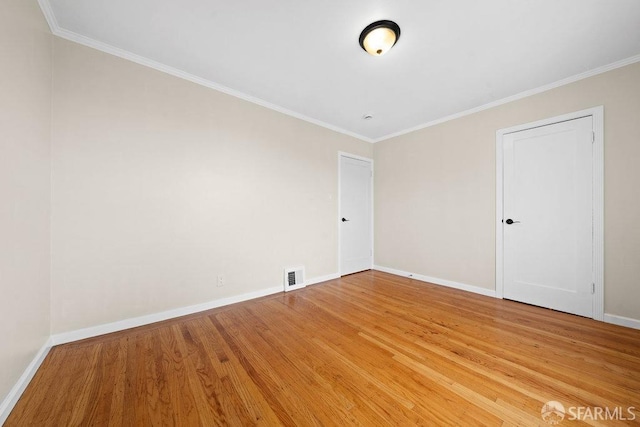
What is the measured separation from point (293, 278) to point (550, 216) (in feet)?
11.0

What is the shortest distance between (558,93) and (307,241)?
3638mm

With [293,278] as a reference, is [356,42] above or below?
above

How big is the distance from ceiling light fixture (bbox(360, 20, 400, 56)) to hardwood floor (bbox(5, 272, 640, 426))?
2.58 m

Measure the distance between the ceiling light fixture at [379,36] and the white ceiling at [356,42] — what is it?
6 cm

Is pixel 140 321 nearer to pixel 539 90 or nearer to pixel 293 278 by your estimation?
pixel 293 278

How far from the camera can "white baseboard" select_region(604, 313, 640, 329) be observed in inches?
84.8

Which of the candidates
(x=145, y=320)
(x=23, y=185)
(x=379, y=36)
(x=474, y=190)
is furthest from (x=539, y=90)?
(x=145, y=320)

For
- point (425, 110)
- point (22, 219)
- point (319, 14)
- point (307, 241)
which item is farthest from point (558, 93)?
point (22, 219)

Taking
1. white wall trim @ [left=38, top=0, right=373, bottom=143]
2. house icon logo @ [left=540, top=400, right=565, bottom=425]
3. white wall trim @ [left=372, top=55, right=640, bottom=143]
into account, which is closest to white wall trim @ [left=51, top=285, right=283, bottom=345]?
white wall trim @ [left=38, top=0, right=373, bottom=143]

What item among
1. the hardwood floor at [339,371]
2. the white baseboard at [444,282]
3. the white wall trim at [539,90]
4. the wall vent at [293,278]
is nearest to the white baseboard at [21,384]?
the hardwood floor at [339,371]

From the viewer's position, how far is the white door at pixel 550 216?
2.43 metres

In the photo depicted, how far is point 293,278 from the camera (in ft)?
10.9

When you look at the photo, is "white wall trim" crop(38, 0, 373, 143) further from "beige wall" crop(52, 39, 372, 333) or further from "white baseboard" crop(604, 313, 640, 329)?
"white baseboard" crop(604, 313, 640, 329)

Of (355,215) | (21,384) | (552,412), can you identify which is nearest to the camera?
(552,412)
